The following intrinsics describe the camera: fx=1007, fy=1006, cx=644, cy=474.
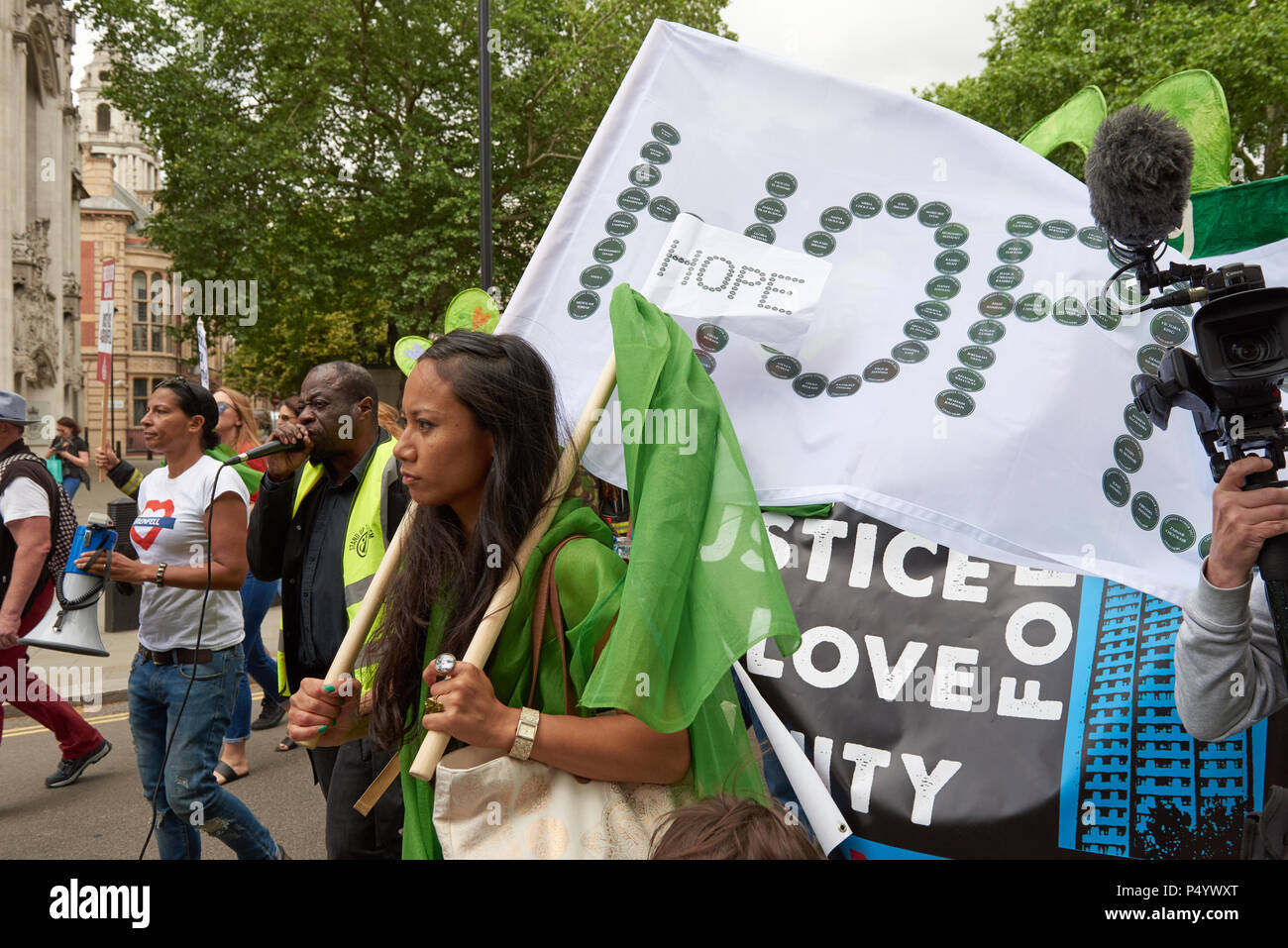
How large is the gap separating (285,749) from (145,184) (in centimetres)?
7409

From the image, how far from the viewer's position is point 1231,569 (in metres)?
1.70

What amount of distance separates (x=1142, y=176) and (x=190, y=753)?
→ 11.2ft

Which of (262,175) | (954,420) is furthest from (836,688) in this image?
(262,175)

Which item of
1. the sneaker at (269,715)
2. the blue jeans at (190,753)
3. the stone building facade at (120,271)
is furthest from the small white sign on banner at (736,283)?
the stone building facade at (120,271)

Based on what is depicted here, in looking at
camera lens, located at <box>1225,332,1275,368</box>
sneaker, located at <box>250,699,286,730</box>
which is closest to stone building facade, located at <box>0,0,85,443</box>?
sneaker, located at <box>250,699,286,730</box>

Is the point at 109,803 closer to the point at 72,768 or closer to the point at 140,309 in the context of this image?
the point at 72,768

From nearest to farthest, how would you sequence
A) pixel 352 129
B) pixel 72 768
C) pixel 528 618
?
pixel 528 618
pixel 72 768
pixel 352 129

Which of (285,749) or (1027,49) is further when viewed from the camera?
(1027,49)

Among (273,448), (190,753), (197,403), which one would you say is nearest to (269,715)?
(197,403)

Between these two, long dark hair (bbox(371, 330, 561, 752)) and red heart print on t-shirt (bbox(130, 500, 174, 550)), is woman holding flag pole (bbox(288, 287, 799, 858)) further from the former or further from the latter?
red heart print on t-shirt (bbox(130, 500, 174, 550))

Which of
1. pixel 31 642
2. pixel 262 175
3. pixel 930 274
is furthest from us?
pixel 262 175

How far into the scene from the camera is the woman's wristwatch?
5.73ft

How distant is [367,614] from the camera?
2092mm
